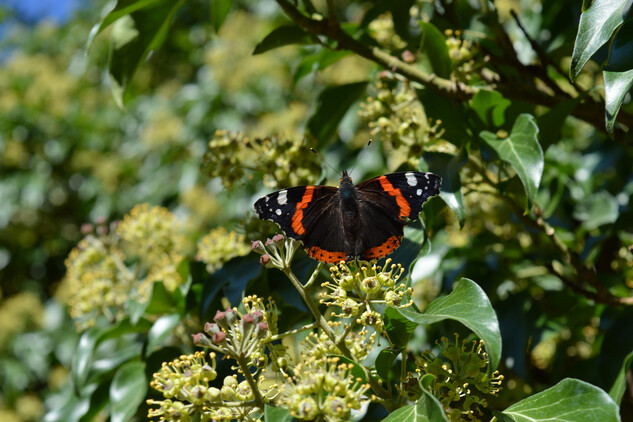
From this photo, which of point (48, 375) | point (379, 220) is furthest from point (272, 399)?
point (48, 375)

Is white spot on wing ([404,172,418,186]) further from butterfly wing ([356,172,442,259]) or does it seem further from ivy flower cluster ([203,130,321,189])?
ivy flower cluster ([203,130,321,189])

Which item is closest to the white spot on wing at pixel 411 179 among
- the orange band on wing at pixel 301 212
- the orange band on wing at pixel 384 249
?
the orange band on wing at pixel 384 249

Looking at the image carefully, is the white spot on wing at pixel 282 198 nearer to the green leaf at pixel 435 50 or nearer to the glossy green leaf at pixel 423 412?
the green leaf at pixel 435 50

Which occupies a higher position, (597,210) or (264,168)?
(264,168)

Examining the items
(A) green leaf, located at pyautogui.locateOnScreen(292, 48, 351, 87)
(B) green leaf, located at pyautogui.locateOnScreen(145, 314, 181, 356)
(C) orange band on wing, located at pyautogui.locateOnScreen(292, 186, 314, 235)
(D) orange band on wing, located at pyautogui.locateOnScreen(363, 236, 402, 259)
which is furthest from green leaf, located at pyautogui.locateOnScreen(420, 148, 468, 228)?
(B) green leaf, located at pyautogui.locateOnScreen(145, 314, 181, 356)

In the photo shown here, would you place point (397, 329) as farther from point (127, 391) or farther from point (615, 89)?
point (127, 391)

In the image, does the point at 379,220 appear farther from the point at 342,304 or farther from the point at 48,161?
the point at 48,161

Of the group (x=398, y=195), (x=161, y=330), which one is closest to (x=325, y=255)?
(x=398, y=195)
